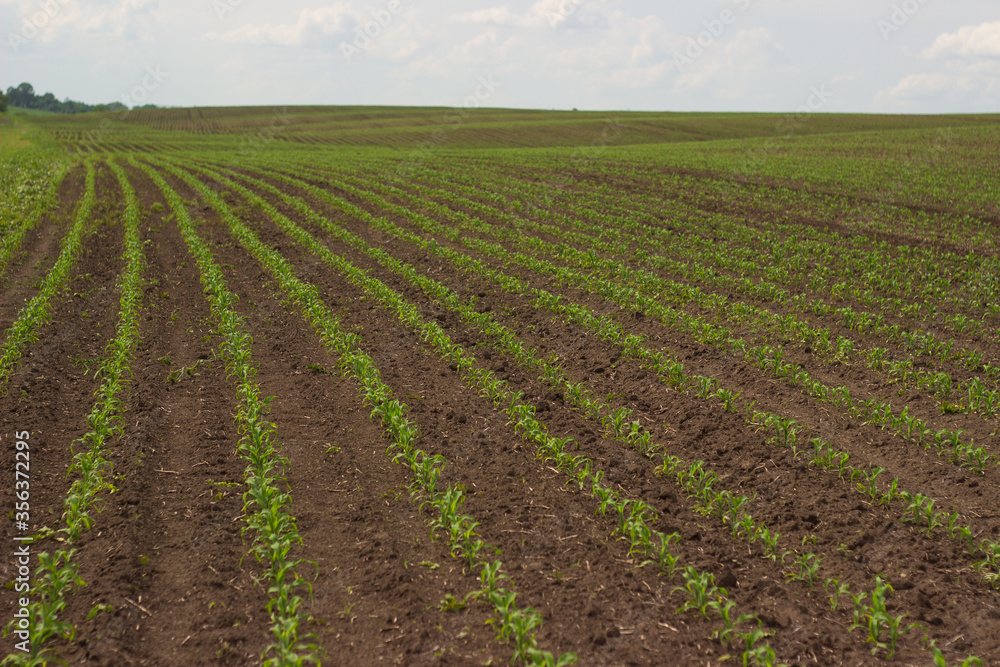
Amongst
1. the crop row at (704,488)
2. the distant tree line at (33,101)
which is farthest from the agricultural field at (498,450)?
the distant tree line at (33,101)

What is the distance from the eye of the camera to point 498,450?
682cm

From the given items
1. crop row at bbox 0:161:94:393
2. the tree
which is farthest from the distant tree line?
crop row at bbox 0:161:94:393

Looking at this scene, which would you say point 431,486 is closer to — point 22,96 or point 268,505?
point 268,505

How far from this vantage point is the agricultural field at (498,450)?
441 centimetres

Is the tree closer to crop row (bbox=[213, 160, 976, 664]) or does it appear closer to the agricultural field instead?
the agricultural field

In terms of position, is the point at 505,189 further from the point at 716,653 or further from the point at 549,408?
the point at 716,653

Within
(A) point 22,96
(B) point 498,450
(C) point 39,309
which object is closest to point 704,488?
(B) point 498,450

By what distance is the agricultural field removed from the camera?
441 cm

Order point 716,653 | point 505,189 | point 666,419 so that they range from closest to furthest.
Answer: point 716,653 < point 666,419 < point 505,189

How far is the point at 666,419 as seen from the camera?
24.7 ft

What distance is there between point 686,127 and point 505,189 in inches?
2160

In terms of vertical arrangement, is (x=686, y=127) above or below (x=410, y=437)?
above

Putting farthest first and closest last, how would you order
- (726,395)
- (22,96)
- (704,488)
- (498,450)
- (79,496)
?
(22,96) < (726,395) < (498,450) < (704,488) < (79,496)

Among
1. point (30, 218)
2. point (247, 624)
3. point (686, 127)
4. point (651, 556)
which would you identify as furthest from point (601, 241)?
point (686, 127)
